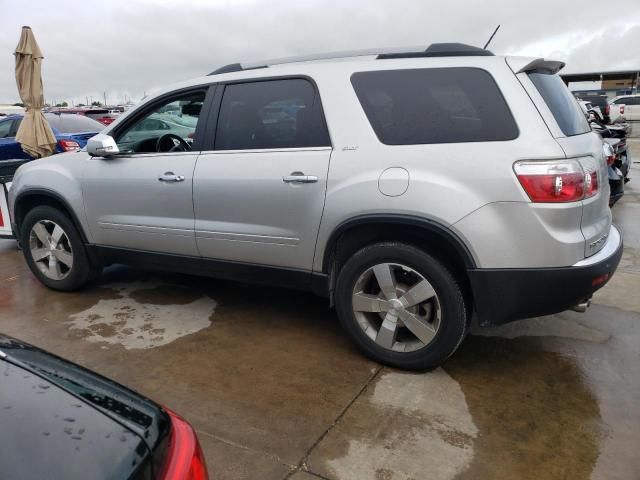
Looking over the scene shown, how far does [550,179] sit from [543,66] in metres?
0.87

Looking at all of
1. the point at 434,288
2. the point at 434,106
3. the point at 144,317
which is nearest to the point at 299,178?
the point at 434,106

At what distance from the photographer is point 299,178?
3.37m

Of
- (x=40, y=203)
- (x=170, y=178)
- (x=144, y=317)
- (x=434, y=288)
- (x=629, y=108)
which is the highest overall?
(x=170, y=178)

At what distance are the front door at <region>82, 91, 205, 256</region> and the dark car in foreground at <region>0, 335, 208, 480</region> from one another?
7.42 feet

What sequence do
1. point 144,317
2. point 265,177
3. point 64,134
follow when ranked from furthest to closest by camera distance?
point 64,134, point 144,317, point 265,177

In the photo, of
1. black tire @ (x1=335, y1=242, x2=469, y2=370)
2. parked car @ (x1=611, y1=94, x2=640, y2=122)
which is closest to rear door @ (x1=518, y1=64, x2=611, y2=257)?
black tire @ (x1=335, y1=242, x2=469, y2=370)

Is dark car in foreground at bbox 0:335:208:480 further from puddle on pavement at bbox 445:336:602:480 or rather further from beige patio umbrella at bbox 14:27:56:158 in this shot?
beige patio umbrella at bbox 14:27:56:158

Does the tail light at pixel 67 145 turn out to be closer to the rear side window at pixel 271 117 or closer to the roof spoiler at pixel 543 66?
the rear side window at pixel 271 117

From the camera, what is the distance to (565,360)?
11.4 ft

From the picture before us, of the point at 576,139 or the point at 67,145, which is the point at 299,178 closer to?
the point at 576,139

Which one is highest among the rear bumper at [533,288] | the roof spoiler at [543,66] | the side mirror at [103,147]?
the roof spoiler at [543,66]

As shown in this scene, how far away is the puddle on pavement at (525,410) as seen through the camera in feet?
8.20

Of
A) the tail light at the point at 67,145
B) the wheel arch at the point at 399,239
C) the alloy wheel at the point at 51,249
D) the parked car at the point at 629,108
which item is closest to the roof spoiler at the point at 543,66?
the wheel arch at the point at 399,239

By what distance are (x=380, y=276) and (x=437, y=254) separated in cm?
35
